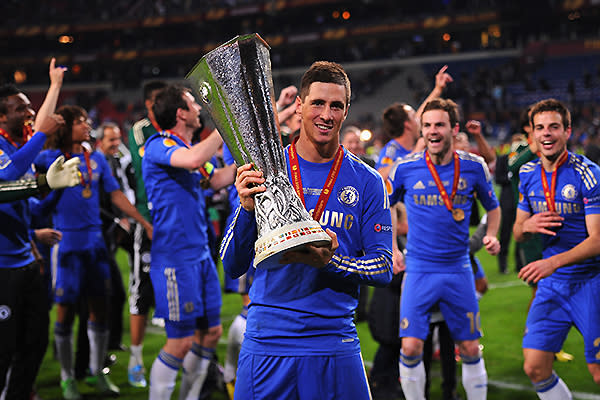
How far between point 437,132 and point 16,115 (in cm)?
282

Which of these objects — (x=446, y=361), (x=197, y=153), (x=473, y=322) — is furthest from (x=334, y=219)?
(x=446, y=361)

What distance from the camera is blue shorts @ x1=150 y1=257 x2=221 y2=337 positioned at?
4320mm

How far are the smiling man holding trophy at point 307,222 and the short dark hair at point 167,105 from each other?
1988 mm

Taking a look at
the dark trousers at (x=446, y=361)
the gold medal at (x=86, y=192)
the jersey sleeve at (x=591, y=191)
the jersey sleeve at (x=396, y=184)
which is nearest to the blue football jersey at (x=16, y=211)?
the gold medal at (x=86, y=192)

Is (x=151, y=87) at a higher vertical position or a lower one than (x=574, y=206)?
higher

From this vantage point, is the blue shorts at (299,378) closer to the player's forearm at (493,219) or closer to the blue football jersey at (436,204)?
the blue football jersey at (436,204)

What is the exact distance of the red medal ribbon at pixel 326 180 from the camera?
8.41 ft

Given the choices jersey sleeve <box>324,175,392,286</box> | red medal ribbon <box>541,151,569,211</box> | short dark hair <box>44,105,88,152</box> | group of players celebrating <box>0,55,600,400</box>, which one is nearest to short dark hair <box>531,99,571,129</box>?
group of players celebrating <box>0,55,600,400</box>

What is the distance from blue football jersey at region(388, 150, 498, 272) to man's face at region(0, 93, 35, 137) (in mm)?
2573

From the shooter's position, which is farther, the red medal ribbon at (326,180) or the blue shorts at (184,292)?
the blue shorts at (184,292)

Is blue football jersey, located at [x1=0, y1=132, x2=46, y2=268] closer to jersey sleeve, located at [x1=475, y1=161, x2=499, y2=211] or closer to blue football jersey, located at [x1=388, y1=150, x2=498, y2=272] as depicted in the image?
blue football jersey, located at [x1=388, y1=150, x2=498, y2=272]

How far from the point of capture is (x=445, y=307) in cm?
454

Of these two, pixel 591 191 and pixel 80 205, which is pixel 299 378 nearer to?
pixel 591 191

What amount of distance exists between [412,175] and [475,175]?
0.46 m
